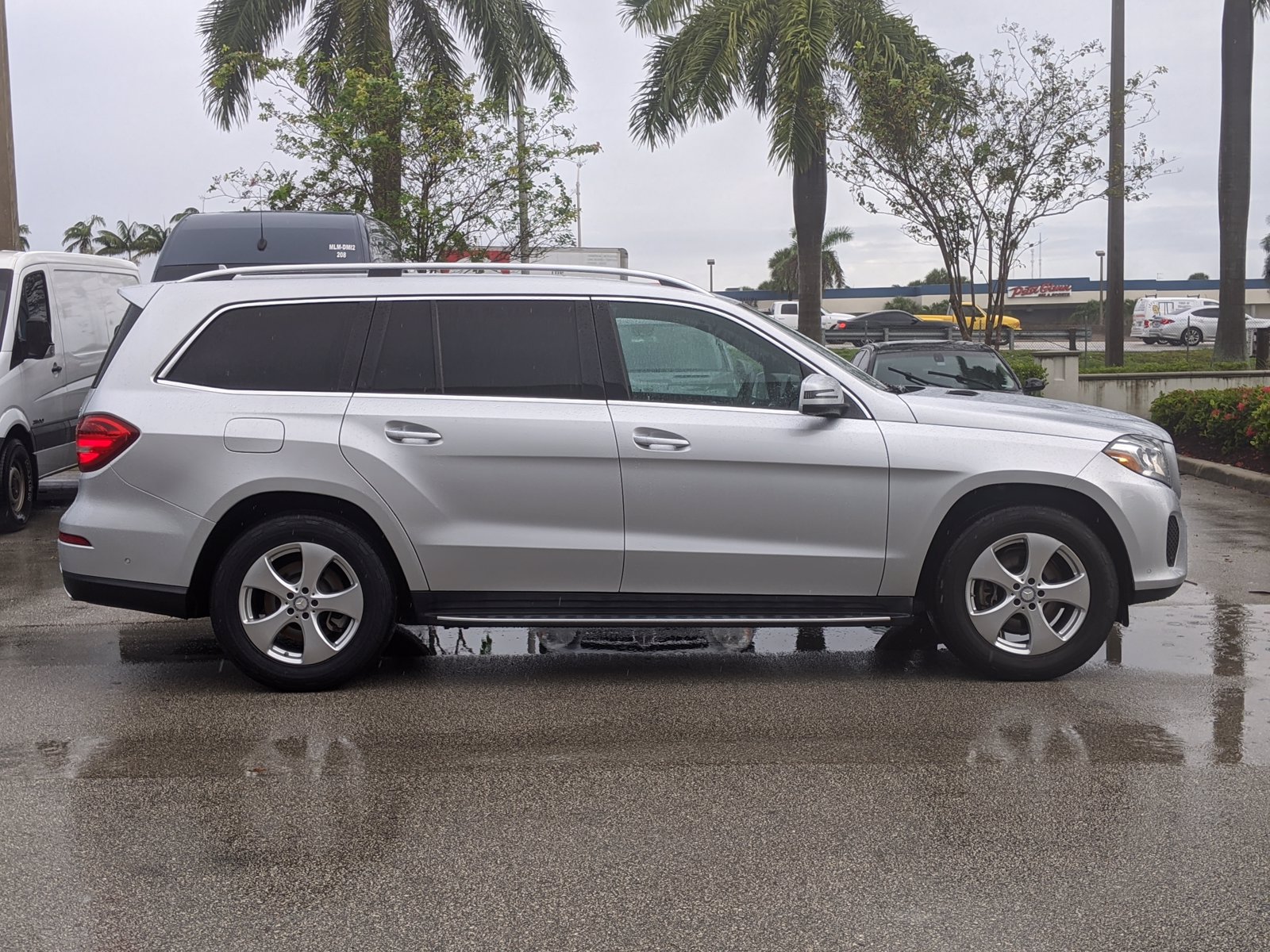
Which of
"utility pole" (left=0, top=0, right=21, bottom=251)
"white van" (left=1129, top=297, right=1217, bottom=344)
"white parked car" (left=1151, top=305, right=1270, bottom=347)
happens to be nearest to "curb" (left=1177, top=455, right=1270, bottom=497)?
"utility pole" (left=0, top=0, right=21, bottom=251)

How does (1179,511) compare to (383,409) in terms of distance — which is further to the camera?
(1179,511)

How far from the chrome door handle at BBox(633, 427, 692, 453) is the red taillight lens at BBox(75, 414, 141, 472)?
7.16 ft

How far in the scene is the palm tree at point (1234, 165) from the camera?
23328mm

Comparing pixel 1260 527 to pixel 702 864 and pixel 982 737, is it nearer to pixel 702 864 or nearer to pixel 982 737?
pixel 982 737

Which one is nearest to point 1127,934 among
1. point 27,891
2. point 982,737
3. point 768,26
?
point 982,737

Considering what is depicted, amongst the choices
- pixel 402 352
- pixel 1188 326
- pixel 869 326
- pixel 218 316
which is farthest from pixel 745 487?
pixel 869 326

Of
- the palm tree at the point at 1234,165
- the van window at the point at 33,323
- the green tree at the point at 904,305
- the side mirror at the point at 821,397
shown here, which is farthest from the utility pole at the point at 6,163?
the green tree at the point at 904,305

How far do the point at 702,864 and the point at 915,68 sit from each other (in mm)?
19304

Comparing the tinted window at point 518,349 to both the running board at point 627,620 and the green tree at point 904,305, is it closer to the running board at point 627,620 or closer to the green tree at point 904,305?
the running board at point 627,620

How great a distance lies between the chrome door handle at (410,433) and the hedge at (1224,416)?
10.2 meters

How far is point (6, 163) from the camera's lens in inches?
645

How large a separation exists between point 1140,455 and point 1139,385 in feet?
51.1

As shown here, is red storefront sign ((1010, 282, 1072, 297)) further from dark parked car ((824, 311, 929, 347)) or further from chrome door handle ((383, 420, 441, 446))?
chrome door handle ((383, 420, 441, 446))

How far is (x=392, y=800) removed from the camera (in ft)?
15.4
